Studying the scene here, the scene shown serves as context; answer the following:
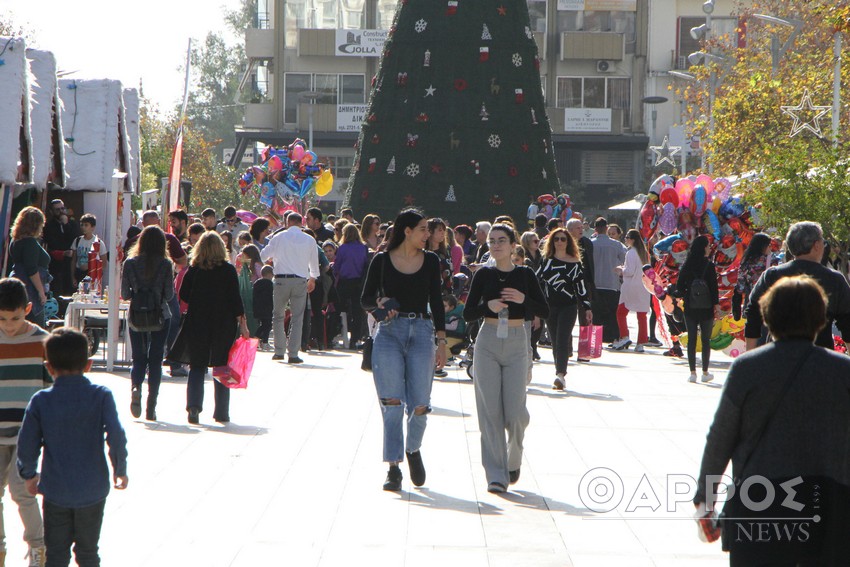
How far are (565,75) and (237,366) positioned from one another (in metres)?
51.0

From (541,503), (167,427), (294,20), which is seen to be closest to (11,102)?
(167,427)

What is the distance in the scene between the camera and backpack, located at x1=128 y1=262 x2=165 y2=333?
11.2 m

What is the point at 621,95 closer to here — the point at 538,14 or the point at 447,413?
the point at 538,14

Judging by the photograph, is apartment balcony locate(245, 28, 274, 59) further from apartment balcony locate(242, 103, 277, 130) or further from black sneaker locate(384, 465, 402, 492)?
black sneaker locate(384, 465, 402, 492)

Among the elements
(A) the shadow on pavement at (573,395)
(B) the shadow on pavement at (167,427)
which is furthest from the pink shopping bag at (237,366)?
(A) the shadow on pavement at (573,395)

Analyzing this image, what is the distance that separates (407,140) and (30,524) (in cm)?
2316

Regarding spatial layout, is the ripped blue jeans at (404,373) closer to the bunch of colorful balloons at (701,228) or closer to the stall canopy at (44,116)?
the bunch of colorful balloons at (701,228)

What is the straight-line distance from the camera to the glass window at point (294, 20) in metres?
61.1

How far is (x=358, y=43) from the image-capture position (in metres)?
59.8

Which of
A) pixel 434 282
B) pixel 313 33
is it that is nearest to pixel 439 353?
pixel 434 282

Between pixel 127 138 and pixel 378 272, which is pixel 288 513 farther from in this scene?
pixel 127 138

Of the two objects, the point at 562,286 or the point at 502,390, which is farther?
the point at 562,286

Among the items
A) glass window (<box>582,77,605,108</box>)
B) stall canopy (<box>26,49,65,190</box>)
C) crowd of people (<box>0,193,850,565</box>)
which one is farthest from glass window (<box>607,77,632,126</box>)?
stall canopy (<box>26,49,65,190</box>)

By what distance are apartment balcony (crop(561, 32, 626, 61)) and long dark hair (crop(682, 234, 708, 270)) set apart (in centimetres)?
4557
